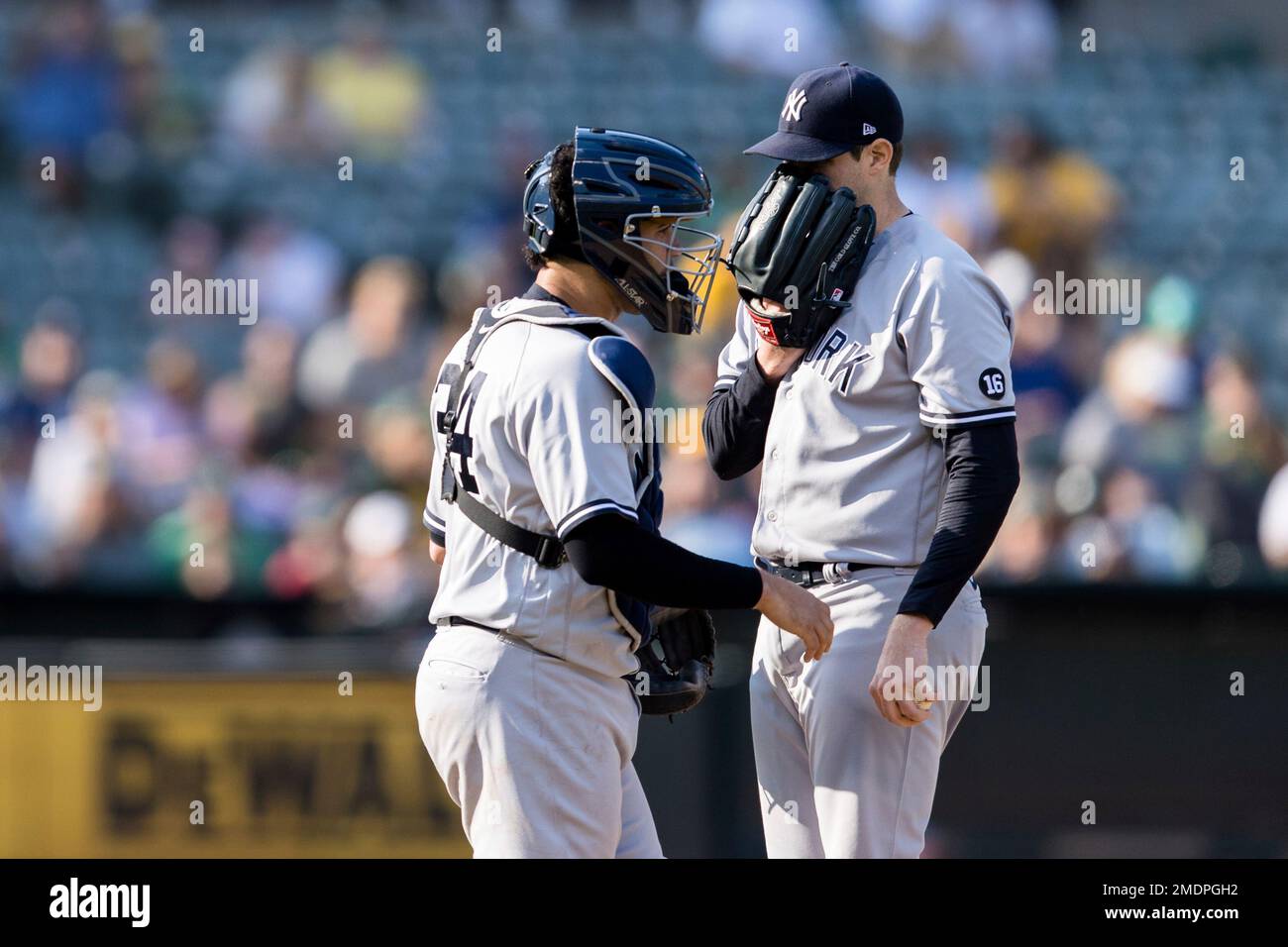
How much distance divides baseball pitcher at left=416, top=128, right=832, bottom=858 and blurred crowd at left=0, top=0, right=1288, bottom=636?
3489 mm

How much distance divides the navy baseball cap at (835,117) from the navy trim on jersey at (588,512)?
84cm

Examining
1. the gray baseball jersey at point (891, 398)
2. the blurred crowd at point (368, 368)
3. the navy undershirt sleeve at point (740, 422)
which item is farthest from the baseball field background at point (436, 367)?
the gray baseball jersey at point (891, 398)

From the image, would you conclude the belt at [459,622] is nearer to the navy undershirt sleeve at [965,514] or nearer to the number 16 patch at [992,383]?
the navy undershirt sleeve at [965,514]

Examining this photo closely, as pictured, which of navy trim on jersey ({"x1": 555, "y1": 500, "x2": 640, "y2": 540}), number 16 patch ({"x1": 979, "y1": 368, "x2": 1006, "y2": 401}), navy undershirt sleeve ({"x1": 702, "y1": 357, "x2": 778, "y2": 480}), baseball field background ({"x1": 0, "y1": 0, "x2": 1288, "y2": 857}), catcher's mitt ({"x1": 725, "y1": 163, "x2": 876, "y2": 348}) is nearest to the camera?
navy trim on jersey ({"x1": 555, "y1": 500, "x2": 640, "y2": 540})

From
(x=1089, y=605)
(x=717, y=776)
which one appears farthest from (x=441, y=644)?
(x=1089, y=605)

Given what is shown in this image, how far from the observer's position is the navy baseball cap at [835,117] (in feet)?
11.3

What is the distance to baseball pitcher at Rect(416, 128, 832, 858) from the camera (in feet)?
10.1

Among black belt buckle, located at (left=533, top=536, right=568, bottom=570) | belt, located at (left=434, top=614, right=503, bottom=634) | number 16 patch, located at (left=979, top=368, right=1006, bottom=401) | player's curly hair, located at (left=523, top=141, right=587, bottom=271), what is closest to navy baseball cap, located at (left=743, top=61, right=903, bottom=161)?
player's curly hair, located at (left=523, top=141, right=587, bottom=271)

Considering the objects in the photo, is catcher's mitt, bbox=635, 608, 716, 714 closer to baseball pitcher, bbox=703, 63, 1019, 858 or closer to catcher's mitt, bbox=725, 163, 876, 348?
baseball pitcher, bbox=703, 63, 1019, 858

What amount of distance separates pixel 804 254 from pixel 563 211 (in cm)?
49

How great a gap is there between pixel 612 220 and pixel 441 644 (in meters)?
0.86

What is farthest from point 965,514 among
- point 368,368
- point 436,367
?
point 368,368

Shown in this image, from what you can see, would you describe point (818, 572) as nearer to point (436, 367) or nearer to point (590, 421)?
point (590, 421)

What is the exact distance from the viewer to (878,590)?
11.1ft
